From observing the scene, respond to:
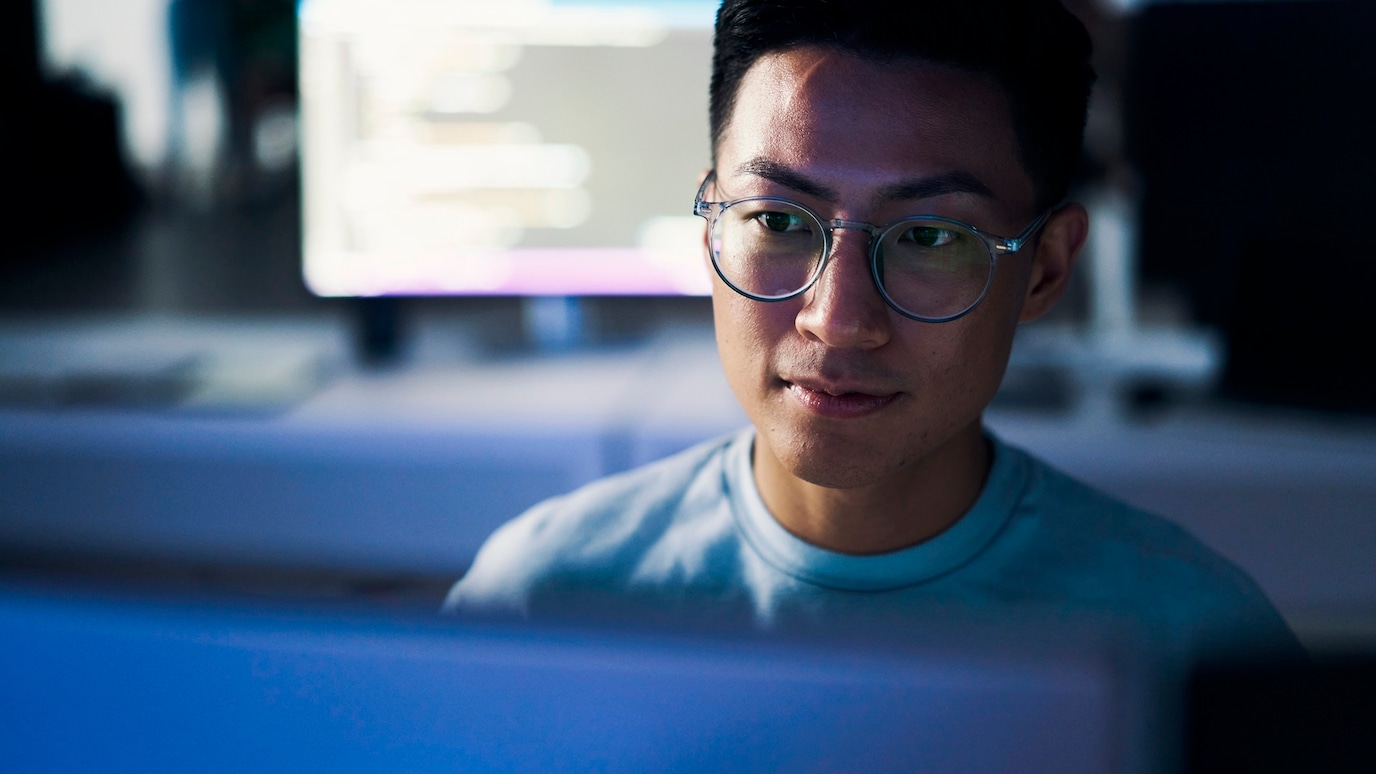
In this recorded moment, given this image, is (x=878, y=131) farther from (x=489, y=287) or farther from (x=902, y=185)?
(x=489, y=287)

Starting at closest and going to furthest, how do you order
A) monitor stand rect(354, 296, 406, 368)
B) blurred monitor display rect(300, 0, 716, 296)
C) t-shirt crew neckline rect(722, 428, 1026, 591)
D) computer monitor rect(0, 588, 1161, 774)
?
Result: computer monitor rect(0, 588, 1161, 774)
t-shirt crew neckline rect(722, 428, 1026, 591)
blurred monitor display rect(300, 0, 716, 296)
monitor stand rect(354, 296, 406, 368)

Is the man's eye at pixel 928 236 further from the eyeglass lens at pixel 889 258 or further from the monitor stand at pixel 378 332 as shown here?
the monitor stand at pixel 378 332

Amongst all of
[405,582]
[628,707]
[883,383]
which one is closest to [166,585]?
[628,707]

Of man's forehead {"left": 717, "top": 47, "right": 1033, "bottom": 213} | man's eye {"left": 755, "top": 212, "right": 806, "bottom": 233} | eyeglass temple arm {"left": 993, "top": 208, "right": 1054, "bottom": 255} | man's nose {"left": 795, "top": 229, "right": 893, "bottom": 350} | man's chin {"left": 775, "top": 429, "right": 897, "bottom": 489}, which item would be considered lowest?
man's chin {"left": 775, "top": 429, "right": 897, "bottom": 489}

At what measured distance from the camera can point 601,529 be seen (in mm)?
864

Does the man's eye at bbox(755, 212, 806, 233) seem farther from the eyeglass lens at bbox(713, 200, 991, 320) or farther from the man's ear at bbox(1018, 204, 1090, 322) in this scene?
the man's ear at bbox(1018, 204, 1090, 322)

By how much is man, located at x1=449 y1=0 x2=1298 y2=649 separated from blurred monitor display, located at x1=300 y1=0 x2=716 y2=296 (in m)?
1.04

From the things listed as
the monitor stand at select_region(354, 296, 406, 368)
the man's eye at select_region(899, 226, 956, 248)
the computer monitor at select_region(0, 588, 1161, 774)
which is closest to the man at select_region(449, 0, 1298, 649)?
the man's eye at select_region(899, 226, 956, 248)

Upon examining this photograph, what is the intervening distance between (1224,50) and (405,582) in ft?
4.55

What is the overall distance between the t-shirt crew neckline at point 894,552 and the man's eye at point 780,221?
22 centimetres

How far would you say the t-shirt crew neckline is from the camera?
759mm

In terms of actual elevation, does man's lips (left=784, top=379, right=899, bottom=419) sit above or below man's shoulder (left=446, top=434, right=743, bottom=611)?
above

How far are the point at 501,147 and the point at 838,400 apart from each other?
1265 mm

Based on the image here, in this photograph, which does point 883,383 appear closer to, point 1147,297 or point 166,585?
point 166,585
